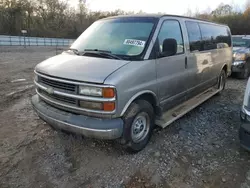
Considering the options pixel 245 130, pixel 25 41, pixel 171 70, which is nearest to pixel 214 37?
pixel 171 70

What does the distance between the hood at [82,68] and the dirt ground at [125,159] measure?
4.05 ft

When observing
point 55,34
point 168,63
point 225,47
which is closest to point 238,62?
point 225,47

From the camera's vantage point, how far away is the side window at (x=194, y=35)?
4086 mm

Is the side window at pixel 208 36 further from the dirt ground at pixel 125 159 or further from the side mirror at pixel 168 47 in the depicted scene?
the dirt ground at pixel 125 159

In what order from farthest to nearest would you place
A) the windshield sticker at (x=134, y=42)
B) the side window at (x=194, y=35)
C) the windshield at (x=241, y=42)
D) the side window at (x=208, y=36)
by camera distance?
the windshield at (x=241, y=42) < the side window at (x=208, y=36) < the side window at (x=194, y=35) < the windshield sticker at (x=134, y=42)

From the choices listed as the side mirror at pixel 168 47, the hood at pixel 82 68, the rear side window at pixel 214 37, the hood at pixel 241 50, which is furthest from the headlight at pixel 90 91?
the hood at pixel 241 50

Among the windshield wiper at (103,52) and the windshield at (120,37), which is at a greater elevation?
the windshield at (120,37)

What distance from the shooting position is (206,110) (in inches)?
194

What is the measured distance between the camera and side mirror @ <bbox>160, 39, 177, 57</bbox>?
3.28m

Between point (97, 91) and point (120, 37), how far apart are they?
3.98ft

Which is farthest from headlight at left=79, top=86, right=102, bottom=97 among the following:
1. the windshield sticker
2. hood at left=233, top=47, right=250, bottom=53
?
hood at left=233, top=47, right=250, bottom=53

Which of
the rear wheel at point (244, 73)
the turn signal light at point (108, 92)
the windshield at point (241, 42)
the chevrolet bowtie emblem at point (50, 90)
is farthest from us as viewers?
the windshield at point (241, 42)

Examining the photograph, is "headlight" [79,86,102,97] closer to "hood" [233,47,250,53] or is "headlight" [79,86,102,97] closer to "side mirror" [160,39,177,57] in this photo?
"side mirror" [160,39,177,57]

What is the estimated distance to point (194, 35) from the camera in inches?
167
